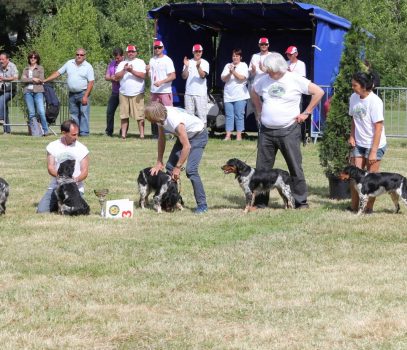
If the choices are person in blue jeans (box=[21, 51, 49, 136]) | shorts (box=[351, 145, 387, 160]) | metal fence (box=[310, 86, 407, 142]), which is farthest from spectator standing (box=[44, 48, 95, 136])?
shorts (box=[351, 145, 387, 160])

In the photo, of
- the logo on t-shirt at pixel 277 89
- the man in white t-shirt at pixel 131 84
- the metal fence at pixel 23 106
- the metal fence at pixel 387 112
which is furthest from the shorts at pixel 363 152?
the metal fence at pixel 23 106

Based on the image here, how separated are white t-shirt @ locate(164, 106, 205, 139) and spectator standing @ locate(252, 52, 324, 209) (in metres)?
0.79

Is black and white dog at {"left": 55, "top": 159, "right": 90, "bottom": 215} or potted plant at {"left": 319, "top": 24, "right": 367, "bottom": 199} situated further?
potted plant at {"left": 319, "top": 24, "right": 367, "bottom": 199}

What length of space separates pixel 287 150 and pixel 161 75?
25.3 ft

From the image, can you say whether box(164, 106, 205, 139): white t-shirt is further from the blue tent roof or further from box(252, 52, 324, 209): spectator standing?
the blue tent roof

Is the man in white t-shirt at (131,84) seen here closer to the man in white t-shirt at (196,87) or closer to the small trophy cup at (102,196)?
the man in white t-shirt at (196,87)

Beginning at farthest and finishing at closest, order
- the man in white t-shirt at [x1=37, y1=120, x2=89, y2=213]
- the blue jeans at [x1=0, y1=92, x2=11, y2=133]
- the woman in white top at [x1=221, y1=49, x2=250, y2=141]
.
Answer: the blue jeans at [x1=0, y1=92, x2=11, y2=133], the woman in white top at [x1=221, y1=49, x2=250, y2=141], the man in white t-shirt at [x1=37, y1=120, x2=89, y2=213]

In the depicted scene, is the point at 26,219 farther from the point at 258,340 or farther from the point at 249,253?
the point at 258,340

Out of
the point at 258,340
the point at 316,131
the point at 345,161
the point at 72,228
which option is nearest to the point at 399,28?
the point at 316,131

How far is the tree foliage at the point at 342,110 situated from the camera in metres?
11.1

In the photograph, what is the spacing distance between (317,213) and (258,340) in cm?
468

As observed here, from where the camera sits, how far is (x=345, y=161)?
11.2 m

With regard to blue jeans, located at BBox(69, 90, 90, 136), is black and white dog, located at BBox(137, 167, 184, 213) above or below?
below

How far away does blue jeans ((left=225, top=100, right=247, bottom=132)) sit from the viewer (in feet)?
59.9
